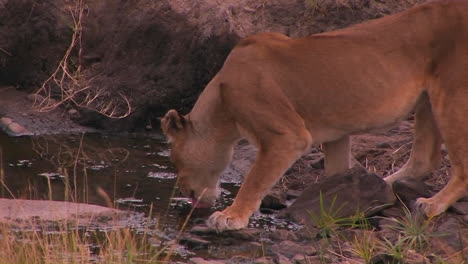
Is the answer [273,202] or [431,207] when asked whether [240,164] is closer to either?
[273,202]

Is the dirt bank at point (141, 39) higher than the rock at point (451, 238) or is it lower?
higher

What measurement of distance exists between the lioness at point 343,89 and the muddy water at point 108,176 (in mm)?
480

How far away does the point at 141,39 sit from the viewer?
10.2 meters

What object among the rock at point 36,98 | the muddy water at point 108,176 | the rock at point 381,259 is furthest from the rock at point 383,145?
the rock at point 36,98

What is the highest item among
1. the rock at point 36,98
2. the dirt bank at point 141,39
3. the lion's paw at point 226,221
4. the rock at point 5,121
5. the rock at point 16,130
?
the dirt bank at point 141,39

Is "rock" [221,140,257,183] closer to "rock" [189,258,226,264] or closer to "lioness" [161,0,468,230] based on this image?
"lioness" [161,0,468,230]

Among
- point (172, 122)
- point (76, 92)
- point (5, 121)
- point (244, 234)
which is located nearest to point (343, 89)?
point (244, 234)

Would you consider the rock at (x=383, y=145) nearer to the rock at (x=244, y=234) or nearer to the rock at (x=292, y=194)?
the rock at (x=292, y=194)

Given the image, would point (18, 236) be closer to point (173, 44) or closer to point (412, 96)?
point (412, 96)

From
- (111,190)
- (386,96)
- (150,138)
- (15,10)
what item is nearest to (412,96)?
(386,96)

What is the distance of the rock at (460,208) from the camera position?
655cm

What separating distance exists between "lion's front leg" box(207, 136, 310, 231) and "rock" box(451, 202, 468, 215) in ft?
3.22

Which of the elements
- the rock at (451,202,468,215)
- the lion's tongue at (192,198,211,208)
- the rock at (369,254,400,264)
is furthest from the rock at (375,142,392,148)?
the rock at (369,254,400,264)

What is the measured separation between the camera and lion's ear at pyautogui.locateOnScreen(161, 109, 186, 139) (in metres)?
7.22
